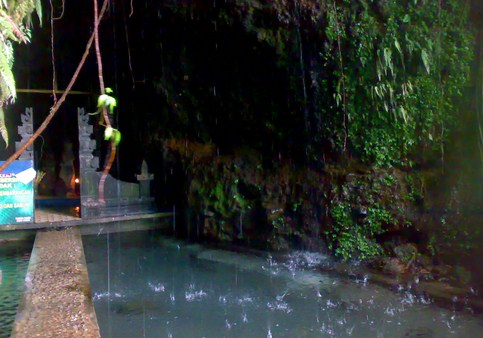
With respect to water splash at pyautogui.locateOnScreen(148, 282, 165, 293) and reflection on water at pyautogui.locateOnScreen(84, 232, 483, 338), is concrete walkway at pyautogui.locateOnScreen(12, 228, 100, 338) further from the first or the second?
water splash at pyautogui.locateOnScreen(148, 282, 165, 293)

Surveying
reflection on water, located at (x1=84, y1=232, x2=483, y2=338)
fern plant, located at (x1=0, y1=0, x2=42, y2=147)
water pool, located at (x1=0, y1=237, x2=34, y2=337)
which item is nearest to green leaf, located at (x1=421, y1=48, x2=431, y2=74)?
reflection on water, located at (x1=84, y1=232, x2=483, y2=338)

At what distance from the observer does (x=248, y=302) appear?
6680 millimetres

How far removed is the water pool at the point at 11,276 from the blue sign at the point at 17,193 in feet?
1.68

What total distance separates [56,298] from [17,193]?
4908mm

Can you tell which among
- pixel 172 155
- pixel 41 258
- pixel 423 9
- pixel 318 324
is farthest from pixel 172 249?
pixel 423 9

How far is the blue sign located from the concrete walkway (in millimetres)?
2145

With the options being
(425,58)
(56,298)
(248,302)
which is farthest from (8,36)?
(425,58)

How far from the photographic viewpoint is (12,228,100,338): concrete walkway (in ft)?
13.2

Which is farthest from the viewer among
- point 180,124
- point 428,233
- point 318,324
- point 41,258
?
point 180,124

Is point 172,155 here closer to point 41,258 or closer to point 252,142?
point 252,142

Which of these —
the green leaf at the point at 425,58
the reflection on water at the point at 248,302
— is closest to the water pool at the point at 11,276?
the reflection on water at the point at 248,302

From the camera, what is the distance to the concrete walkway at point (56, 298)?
4035 mm

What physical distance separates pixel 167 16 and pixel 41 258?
19.3 feet

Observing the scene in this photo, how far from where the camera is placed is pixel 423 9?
817cm
